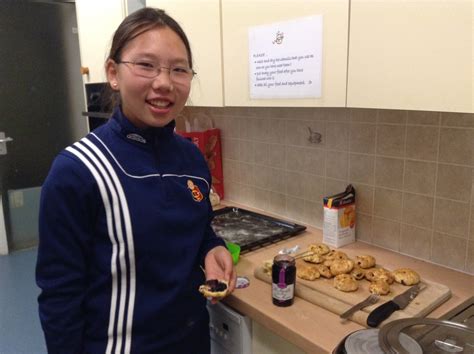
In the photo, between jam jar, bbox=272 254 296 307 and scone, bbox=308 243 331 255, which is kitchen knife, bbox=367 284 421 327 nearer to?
jam jar, bbox=272 254 296 307

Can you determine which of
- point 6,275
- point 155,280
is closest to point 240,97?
point 155,280

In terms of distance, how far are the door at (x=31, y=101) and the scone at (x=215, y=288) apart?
2838 millimetres

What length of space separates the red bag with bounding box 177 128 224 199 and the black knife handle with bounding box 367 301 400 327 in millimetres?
1110

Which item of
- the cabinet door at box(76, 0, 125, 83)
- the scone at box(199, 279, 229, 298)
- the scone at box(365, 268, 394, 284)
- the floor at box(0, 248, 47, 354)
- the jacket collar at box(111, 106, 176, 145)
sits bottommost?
the floor at box(0, 248, 47, 354)

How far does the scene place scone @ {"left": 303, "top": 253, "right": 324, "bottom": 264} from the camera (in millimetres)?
1273

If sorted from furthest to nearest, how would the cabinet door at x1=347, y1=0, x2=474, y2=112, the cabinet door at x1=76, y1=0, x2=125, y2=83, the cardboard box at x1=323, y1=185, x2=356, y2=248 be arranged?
the cabinet door at x1=76, y1=0, x2=125, y2=83
the cardboard box at x1=323, y1=185, x2=356, y2=248
the cabinet door at x1=347, y1=0, x2=474, y2=112

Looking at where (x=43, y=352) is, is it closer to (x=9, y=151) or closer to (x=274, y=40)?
(x=9, y=151)

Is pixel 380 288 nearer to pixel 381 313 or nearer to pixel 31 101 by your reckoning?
pixel 381 313

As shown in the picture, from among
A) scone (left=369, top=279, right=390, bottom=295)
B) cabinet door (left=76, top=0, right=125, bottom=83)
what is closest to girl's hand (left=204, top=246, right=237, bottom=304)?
scone (left=369, top=279, right=390, bottom=295)

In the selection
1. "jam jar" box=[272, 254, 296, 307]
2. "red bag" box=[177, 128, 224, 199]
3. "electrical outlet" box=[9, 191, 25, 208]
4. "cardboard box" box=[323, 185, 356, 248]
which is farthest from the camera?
"electrical outlet" box=[9, 191, 25, 208]

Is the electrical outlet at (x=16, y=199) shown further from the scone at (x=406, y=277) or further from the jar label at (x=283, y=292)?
the scone at (x=406, y=277)

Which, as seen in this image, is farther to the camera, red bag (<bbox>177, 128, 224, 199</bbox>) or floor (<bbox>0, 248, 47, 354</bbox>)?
floor (<bbox>0, 248, 47, 354</bbox>)

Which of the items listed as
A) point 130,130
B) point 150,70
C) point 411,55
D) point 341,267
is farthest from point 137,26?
point 341,267

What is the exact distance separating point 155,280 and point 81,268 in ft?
0.55
